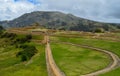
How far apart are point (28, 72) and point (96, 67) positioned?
17.5 meters

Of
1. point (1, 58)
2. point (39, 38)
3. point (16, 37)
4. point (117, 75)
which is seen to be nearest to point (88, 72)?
point (117, 75)

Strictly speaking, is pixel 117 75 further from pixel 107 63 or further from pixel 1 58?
pixel 1 58

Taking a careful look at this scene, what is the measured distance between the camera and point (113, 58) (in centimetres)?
7912

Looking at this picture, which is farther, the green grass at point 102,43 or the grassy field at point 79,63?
the green grass at point 102,43

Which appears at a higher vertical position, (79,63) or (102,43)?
(102,43)

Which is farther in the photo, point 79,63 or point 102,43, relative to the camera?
point 102,43

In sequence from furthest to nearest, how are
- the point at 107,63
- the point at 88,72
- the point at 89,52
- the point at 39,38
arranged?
1. the point at 39,38
2. the point at 89,52
3. the point at 107,63
4. the point at 88,72

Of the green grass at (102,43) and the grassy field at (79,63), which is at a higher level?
the green grass at (102,43)

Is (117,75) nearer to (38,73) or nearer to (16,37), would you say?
(38,73)

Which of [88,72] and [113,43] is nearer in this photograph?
[88,72]

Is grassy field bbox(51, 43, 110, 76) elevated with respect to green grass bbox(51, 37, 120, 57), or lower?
lower

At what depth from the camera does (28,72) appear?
73.4m

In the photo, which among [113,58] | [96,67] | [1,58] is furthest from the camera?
[1,58]

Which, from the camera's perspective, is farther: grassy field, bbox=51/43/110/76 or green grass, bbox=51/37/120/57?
green grass, bbox=51/37/120/57
